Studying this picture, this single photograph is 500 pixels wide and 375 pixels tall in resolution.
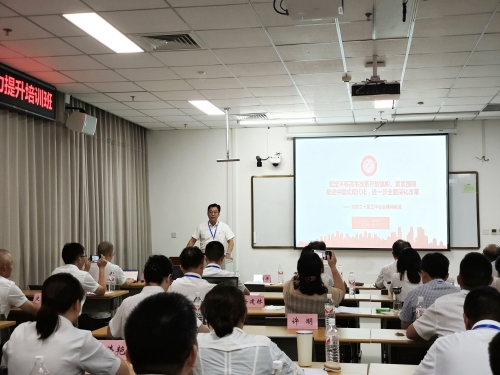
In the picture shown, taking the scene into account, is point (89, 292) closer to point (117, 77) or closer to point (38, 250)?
point (38, 250)

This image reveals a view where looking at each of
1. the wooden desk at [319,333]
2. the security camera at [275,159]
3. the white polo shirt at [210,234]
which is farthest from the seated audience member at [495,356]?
the security camera at [275,159]

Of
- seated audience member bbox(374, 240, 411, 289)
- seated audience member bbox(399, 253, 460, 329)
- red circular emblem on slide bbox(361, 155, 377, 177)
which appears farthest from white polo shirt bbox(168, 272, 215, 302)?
red circular emblem on slide bbox(361, 155, 377, 177)

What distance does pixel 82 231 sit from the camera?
8.13 meters

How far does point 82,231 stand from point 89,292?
7.74 ft

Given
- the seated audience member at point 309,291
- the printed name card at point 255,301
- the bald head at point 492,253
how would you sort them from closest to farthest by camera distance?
the seated audience member at point 309,291 < the printed name card at point 255,301 < the bald head at point 492,253

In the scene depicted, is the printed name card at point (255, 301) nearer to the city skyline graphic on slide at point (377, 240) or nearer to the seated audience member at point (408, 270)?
the seated audience member at point (408, 270)

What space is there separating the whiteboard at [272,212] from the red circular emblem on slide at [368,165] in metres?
1.34

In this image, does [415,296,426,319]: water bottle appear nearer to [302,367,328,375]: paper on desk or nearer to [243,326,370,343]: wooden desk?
[243,326,370,343]: wooden desk

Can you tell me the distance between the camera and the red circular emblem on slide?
9992 millimetres

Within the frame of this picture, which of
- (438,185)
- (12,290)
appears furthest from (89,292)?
(438,185)

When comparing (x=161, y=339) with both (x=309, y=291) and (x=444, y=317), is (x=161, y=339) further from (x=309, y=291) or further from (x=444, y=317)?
(x=309, y=291)

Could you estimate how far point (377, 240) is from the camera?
392 inches

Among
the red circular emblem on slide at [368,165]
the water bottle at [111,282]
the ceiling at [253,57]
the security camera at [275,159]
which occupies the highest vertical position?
the ceiling at [253,57]

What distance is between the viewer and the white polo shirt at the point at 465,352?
2.38 metres
